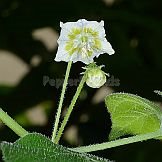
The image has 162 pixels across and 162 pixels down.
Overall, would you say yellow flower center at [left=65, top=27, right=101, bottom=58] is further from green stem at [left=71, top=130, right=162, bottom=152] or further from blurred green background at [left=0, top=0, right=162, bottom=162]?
blurred green background at [left=0, top=0, right=162, bottom=162]

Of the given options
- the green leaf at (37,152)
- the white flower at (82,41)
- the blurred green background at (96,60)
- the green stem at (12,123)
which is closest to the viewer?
the green leaf at (37,152)

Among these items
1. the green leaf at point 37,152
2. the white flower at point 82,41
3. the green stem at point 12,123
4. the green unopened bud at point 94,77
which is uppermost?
the white flower at point 82,41

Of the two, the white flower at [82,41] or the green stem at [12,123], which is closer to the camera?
the green stem at [12,123]

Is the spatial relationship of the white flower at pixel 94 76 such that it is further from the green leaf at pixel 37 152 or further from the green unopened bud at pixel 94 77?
the green leaf at pixel 37 152

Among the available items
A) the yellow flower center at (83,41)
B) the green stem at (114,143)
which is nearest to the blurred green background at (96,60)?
the yellow flower center at (83,41)

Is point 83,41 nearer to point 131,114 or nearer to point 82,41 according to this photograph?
point 82,41

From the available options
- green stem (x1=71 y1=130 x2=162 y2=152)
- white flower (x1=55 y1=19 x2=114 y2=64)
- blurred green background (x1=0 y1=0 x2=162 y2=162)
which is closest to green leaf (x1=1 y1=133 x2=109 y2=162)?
green stem (x1=71 y1=130 x2=162 y2=152)

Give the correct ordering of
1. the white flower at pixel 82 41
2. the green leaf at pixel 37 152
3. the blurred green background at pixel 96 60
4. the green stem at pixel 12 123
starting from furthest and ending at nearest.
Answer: the blurred green background at pixel 96 60, the white flower at pixel 82 41, the green stem at pixel 12 123, the green leaf at pixel 37 152

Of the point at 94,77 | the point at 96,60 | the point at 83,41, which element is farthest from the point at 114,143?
the point at 96,60
